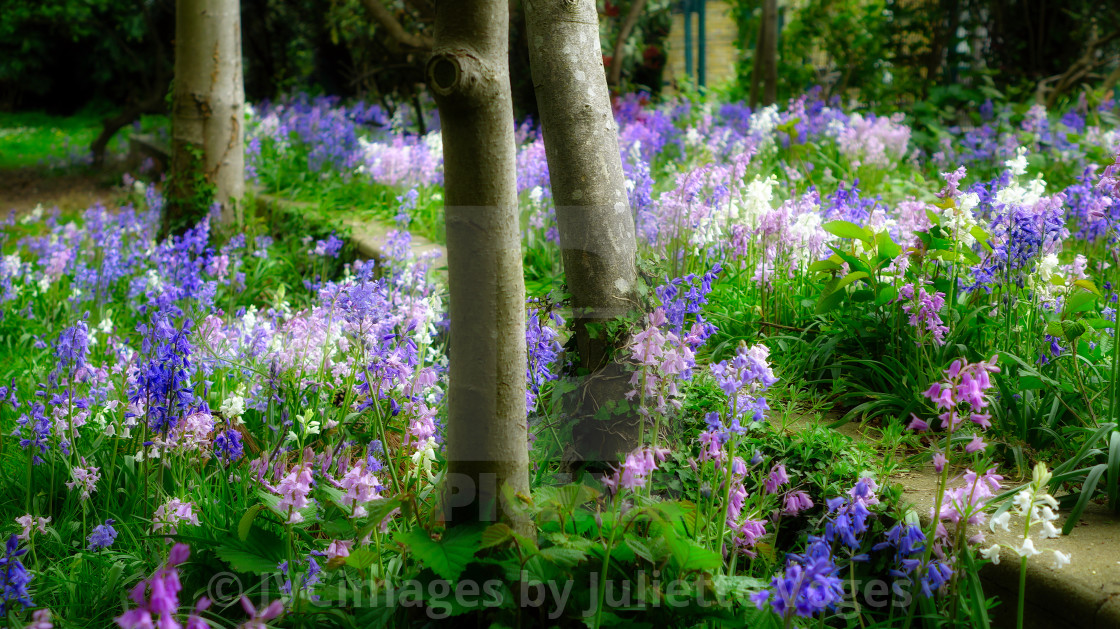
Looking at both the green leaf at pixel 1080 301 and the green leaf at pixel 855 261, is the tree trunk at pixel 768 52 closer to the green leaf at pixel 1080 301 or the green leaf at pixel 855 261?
the green leaf at pixel 855 261

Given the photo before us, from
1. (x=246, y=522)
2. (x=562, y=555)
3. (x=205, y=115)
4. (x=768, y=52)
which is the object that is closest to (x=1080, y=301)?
(x=562, y=555)

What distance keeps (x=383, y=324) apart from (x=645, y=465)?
1.17 m

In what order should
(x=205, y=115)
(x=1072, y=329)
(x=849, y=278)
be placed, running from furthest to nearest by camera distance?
(x=205, y=115)
(x=849, y=278)
(x=1072, y=329)

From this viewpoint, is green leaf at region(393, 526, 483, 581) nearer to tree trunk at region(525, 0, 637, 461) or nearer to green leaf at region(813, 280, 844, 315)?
tree trunk at region(525, 0, 637, 461)

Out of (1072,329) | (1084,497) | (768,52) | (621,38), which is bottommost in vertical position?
(1084,497)

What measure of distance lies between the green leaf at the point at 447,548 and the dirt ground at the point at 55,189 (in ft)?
24.8

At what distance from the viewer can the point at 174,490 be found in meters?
2.47

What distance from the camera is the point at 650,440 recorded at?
236cm

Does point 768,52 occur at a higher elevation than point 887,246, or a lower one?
higher

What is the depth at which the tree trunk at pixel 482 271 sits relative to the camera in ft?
5.55

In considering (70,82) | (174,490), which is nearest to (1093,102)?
(174,490)

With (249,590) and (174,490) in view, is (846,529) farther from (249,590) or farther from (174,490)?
(174,490)

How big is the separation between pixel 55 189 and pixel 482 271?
9.90 metres

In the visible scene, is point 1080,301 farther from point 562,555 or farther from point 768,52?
point 768,52
